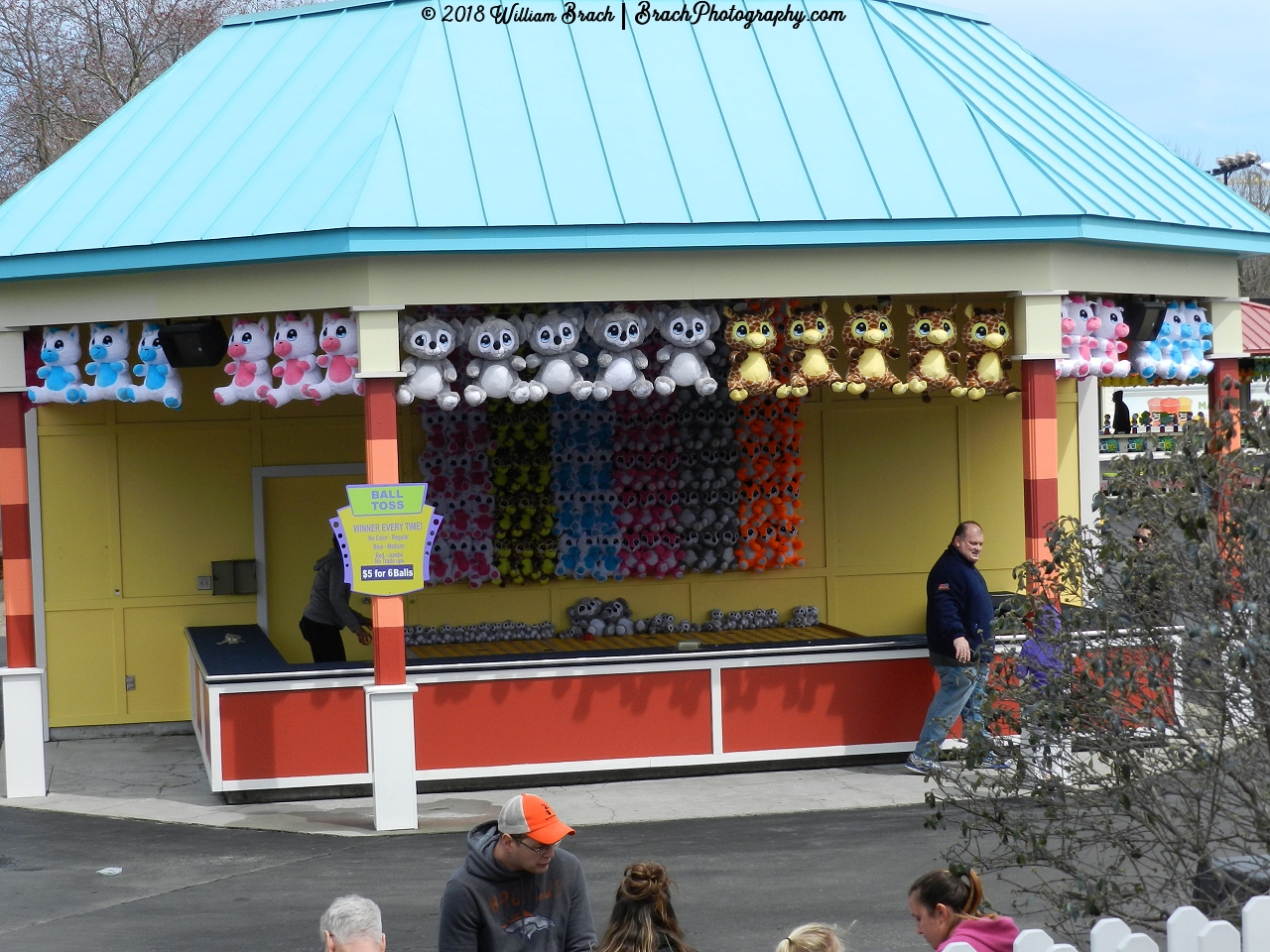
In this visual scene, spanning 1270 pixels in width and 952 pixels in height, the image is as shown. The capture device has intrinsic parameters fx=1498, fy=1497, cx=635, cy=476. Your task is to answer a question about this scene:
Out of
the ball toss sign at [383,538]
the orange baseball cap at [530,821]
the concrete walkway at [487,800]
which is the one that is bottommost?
the concrete walkway at [487,800]

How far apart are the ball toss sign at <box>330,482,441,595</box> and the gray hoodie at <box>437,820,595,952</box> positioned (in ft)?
16.2

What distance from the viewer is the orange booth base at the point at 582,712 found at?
1059 centimetres

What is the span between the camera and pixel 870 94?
1155 cm

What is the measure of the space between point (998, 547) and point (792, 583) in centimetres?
210

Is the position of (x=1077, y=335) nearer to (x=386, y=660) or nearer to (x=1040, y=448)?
(x=1040, y=448)

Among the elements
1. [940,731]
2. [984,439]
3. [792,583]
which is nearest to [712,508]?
[792,583]

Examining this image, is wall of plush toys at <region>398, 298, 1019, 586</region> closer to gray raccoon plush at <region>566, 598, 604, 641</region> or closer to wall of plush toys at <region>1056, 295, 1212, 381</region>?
gray raccoon plush at <region>566, 598, 604, 641</region>

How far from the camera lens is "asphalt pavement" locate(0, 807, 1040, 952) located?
772cm

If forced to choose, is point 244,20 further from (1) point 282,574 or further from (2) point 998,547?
(2) point 998,547

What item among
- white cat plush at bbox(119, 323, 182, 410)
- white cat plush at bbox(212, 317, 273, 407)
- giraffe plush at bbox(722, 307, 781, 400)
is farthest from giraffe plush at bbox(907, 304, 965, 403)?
white cat plush at bbox(119, 323, 182, 410)

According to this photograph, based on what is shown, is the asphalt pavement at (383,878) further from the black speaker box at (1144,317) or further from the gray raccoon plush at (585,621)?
the black speaker box at (1144,317)

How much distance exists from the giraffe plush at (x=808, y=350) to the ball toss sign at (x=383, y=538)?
2760 mm

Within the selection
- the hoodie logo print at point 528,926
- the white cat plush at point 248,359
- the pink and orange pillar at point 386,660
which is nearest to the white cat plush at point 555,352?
the pink and orange pillar at point 386,660

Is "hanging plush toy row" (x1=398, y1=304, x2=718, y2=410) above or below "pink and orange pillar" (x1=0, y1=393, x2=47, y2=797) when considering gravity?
above
